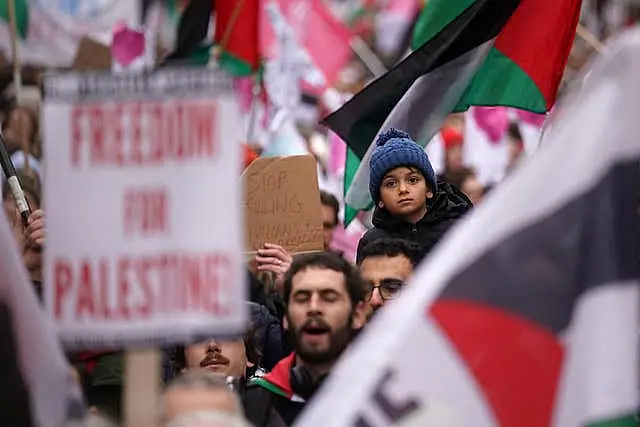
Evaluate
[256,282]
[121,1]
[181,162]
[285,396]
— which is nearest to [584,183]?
[181,162]

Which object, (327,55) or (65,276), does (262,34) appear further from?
(65,276)

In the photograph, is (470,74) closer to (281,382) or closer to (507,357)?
(281,382)

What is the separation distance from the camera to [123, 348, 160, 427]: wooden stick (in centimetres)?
465

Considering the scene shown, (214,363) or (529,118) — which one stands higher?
(529,118)

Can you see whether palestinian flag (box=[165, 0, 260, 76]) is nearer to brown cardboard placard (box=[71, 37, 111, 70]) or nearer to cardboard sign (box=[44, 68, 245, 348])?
brown cardboard placard (box=[71, 37, 111, 70])

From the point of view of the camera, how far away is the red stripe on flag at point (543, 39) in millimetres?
8781

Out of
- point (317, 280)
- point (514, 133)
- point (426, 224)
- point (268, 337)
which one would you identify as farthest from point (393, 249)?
point (514, 133)

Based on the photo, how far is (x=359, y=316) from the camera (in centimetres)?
645

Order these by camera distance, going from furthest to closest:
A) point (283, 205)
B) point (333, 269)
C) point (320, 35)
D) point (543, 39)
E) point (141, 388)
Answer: point (320, 35) → point (543, 39) → point (283, 205) → point (333, 269) → point (141, 388)

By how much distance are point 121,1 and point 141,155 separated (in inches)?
463

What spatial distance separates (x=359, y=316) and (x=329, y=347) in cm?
32

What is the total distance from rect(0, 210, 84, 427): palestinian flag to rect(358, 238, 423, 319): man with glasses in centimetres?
213

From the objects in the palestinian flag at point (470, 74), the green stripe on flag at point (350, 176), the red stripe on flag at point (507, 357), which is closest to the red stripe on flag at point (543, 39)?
the palestinian flag at point (470, 74)

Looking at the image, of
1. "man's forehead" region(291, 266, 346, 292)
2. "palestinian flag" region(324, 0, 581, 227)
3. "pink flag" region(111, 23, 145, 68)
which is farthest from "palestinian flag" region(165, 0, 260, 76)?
"man's forehead" region(291, 266, 346, 292)
